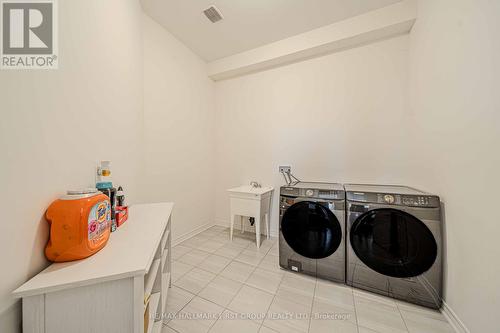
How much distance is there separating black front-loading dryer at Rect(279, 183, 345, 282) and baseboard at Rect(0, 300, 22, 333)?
5.32 feet

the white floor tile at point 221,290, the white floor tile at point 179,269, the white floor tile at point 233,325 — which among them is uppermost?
→ the white floor tile at point 179,269

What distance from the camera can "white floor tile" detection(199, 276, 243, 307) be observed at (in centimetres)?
138

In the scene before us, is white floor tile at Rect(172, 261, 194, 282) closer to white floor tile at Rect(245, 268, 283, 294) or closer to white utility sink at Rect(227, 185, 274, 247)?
white floor tile at Rect(245, 268, 283, 294)

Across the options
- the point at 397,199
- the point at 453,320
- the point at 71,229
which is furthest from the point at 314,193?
the point at 71,229

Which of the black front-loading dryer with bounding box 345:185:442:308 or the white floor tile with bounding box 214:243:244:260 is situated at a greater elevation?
the black front-loading dryer with bounding box 345:185:442:308

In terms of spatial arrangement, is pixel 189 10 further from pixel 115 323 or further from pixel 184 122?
pixel 115 323

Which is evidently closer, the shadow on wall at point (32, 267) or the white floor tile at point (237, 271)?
the shadow on wall at point (32, 267)

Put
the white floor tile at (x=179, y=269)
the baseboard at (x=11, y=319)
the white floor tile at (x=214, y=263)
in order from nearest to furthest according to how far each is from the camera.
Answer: the baseboard at (x=11, y=319)
the white floor tile at (x=179, y=269)
the white floor tile at (x=214, y=263)

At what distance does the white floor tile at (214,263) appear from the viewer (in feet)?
5.82

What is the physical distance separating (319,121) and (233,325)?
2335 mm

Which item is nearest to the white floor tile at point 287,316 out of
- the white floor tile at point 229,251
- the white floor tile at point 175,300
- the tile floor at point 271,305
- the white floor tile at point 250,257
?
the tile floor at point 271,305

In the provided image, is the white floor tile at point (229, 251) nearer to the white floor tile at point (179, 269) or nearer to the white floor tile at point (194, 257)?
the white floor tile at point (194, 257)

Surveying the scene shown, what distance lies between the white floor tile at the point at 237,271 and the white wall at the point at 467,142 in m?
1.52

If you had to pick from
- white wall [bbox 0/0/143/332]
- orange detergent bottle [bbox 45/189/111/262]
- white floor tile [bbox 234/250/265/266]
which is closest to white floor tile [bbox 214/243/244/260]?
white floor tile [bbox 234/250/265/266]
